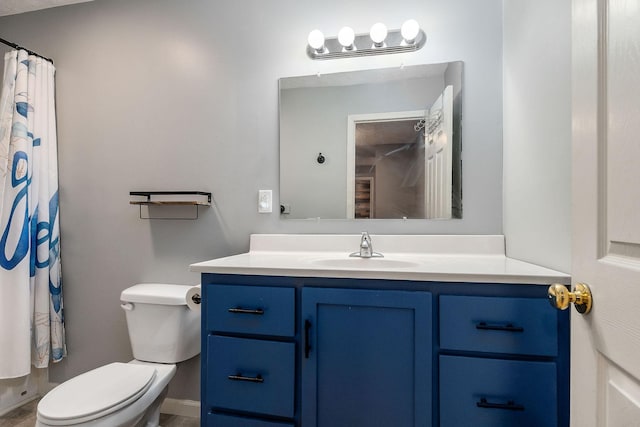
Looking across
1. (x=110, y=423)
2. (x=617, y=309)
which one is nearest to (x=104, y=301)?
→ (x=110, y=423)

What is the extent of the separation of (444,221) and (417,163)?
32 centimetres

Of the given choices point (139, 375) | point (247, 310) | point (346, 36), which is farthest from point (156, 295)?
point (346, 36)

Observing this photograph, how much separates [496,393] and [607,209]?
2.31 feet

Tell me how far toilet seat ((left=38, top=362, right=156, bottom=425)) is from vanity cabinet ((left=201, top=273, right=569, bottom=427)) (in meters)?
0.32

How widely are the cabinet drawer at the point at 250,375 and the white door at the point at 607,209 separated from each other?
815mm

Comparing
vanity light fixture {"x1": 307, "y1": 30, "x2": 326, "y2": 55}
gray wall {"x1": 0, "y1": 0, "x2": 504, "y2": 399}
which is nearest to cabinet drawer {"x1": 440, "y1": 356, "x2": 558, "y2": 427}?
gray wall {"x1": 0, "y1": 0, "x2": 504, "y2": 399}

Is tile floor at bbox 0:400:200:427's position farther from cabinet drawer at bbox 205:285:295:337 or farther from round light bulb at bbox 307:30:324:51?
round light bulb at bbox 307:30:324:51

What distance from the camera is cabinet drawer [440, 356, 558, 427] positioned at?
968mm

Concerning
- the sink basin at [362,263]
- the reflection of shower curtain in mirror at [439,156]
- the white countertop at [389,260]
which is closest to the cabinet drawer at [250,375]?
the white countertop at [389,260]

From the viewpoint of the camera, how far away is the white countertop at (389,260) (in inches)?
41.5

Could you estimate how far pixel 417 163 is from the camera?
162 cm

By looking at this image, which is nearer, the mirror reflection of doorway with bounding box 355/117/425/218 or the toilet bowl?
the toilet bowl

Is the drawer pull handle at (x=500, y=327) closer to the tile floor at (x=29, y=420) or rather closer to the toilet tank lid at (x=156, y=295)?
the toilet tank lid at (x=156, y=295)

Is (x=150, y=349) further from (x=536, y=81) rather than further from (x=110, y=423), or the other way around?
(x=536, y=81)
